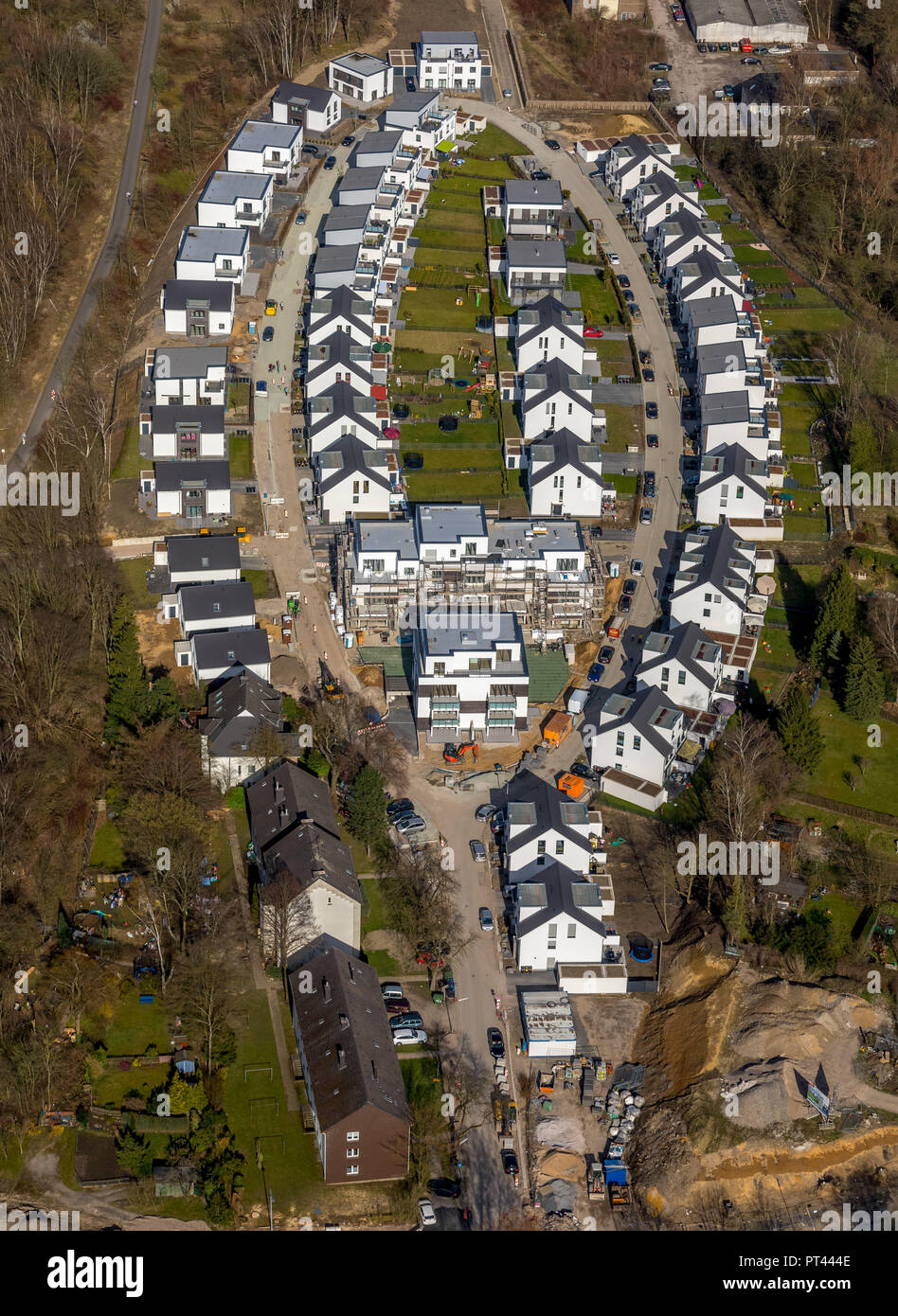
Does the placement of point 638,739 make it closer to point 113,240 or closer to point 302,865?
point 302,865

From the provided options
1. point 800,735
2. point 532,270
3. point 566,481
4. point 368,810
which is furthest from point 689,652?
point 532,270

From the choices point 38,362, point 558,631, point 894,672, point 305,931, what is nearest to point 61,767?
point 305,931

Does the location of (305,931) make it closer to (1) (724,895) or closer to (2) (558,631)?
(1) (724,895)

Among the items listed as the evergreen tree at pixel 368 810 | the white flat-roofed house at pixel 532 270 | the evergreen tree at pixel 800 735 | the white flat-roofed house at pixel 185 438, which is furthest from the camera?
the white flat-roofed house at pixel 532 270

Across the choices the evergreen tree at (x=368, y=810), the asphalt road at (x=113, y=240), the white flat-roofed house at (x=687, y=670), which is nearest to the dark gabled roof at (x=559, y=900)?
the evergreen tree at (x=368, y=810)

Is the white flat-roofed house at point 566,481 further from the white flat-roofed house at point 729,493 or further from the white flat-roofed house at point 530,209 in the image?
the white flat-roofed house at point 530,209

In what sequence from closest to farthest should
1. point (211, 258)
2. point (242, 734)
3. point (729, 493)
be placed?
point (242, 734), point (729, 493), point (211, 258)
